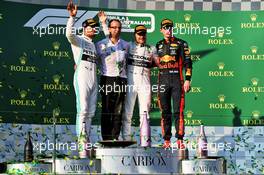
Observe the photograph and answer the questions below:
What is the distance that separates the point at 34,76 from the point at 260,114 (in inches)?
199

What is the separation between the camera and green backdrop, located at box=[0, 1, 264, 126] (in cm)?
2000

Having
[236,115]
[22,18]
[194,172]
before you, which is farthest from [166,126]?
[22,18]

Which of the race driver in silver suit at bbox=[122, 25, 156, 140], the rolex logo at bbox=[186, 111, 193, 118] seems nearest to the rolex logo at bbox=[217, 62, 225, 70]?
the rolex logo at bbox=[186, 111, 193, 118]

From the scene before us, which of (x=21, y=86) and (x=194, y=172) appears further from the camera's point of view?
(x=21, y=86)

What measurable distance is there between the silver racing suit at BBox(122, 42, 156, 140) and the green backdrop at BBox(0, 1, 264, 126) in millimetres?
2279

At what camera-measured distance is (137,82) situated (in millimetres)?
17938

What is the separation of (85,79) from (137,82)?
41.6 inches

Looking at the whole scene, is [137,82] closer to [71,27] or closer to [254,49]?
[71,27]

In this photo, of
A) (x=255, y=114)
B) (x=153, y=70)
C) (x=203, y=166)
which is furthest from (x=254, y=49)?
(x=203, y=166)

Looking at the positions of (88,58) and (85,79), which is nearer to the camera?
(85,79)

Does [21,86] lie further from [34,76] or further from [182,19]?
[182,19]

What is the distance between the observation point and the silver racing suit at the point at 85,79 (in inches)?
688

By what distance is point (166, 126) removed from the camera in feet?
58.4

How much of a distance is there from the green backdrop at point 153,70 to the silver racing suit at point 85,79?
2.29 metres
